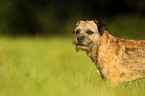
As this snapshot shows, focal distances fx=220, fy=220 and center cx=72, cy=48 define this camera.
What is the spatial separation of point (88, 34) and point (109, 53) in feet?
2.10

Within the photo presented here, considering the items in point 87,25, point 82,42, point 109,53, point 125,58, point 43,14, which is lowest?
point 125,58

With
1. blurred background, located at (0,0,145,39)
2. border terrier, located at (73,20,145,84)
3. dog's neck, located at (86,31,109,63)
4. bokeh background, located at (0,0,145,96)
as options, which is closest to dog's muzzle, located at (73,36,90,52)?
border terrier, located at (73,20,145,84)

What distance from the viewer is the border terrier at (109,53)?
4848 mm

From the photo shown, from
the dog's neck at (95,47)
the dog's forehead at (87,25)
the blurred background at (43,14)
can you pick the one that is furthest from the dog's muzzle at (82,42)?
the blurred background at (43,14)

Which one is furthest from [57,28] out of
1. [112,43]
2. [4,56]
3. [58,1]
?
[112,43]

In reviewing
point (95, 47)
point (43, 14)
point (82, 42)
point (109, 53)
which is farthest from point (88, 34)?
point (43, 14)

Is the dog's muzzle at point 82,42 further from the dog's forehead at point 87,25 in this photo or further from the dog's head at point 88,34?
the dog's forehead at point 87,25

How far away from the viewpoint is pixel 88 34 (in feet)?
16.1

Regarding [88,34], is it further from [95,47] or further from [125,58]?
[125,58]

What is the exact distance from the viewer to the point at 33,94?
386cm

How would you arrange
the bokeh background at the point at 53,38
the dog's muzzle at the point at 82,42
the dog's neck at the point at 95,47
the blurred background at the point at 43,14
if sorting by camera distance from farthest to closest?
the blurred background at the point at 43,14
the dog's neck at the point at 95,47
the dog's muzzle at the point at 82,42
the bokeh background at the point at 53,38

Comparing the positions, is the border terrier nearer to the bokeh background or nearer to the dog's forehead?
the dog's forehead

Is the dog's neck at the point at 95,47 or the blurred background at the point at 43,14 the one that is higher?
the blurred background at the point at 43,14

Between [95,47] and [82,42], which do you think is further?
[95,47]
